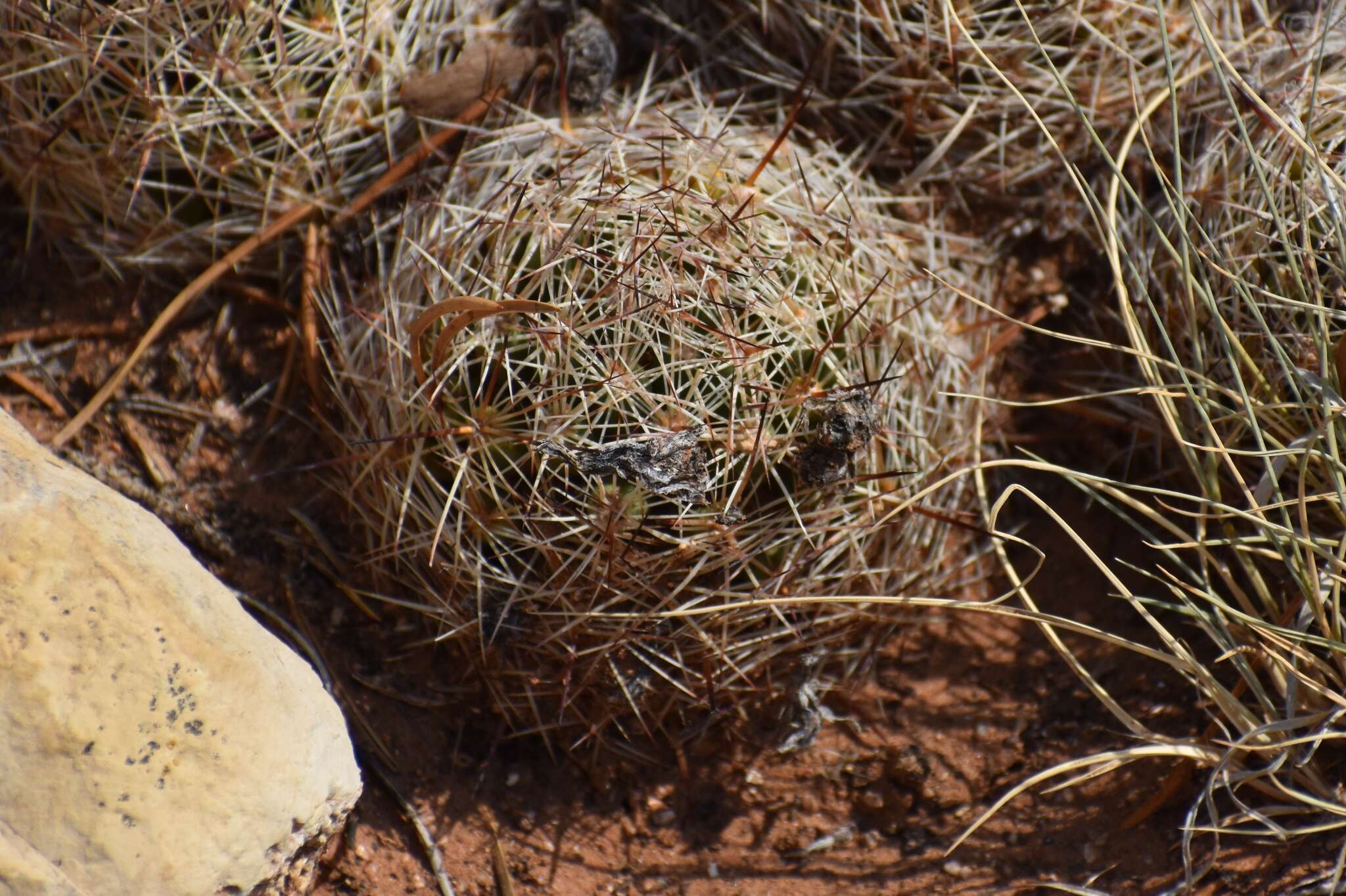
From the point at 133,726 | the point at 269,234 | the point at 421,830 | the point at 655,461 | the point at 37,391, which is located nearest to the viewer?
the point at 133,726

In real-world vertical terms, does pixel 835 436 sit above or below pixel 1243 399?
below

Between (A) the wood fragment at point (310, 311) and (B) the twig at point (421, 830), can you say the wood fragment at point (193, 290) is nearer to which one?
(A) the wood fragment at point (310, 311)

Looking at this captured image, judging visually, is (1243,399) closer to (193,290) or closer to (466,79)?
(466,79)

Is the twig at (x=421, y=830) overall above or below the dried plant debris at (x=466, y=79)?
below

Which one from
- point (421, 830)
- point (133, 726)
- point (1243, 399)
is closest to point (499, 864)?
point (421, 830)

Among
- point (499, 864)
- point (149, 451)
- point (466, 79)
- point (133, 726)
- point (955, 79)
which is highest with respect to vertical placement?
point (955, 79)

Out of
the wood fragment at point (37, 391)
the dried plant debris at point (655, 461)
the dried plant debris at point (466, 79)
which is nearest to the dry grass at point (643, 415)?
the dried plant debris at point (655, 461)

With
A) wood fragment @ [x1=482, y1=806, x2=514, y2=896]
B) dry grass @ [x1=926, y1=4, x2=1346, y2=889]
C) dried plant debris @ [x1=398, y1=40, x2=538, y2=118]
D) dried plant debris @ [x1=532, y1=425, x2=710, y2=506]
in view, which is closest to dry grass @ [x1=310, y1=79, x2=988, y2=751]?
dried plant debris @ [x1=532, y1=425, x2=710, y2=506]
